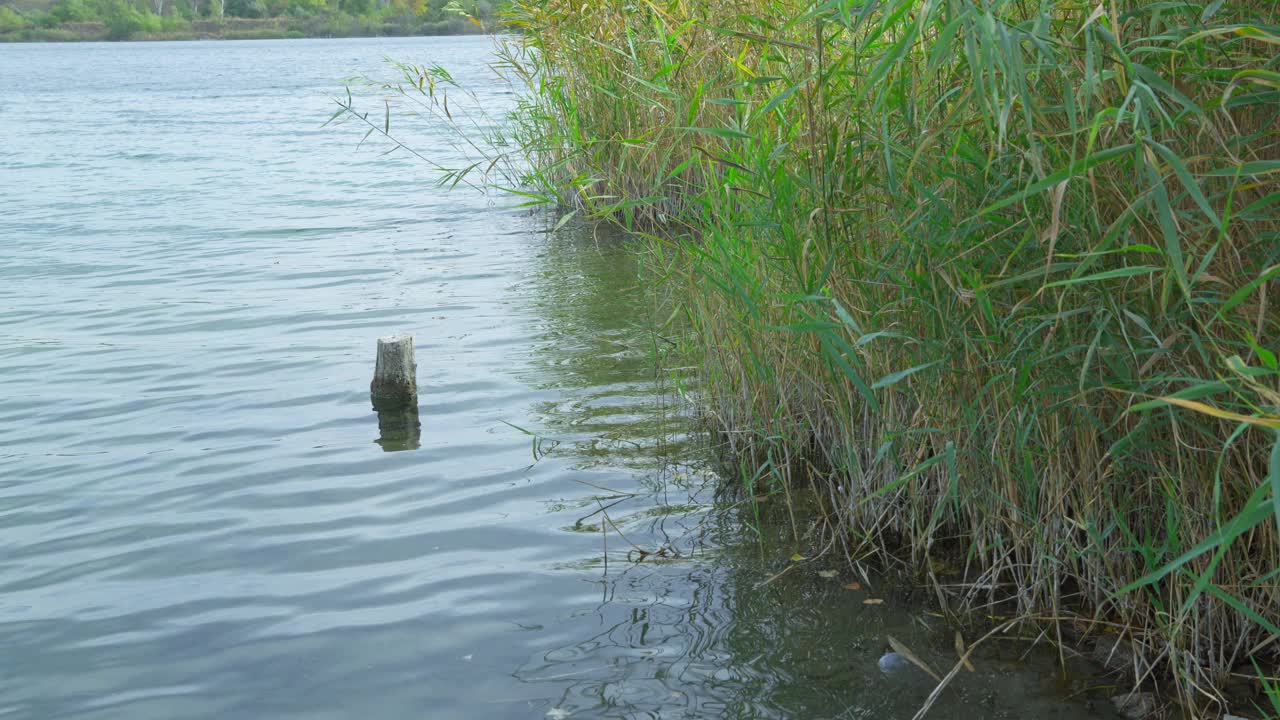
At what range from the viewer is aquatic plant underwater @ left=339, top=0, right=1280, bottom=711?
96.7 inches

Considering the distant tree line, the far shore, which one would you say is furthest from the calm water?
the far shore

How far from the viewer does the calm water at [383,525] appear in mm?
3234

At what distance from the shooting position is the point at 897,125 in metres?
3.46

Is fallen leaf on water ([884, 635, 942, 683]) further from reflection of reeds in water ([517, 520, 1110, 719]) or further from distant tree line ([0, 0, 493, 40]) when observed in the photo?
distant tree line ([0, 0, 493, 40])

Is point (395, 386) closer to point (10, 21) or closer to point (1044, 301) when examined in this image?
point (1044, 301)

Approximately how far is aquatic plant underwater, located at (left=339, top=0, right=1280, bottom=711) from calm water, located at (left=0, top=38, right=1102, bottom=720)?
405mm

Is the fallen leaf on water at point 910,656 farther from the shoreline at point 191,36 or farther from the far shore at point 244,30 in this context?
the shoreline at point 191,36

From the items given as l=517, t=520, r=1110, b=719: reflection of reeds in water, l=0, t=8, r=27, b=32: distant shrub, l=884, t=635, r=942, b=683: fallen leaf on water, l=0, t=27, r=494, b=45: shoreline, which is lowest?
l=517, t=520, r=1110, b=719: reflection of reeds in water

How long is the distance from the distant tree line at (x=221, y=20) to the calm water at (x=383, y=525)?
8031 centimetres

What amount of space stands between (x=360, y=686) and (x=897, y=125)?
255 centimetres

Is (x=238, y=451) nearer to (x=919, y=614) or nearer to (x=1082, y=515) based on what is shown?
(x=919, y=614)

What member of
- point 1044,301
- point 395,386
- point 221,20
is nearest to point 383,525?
point 395,386

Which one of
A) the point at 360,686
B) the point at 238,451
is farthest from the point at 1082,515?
the point at 238,451

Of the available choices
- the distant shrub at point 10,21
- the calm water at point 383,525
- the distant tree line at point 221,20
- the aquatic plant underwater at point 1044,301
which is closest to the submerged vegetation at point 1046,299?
the aquatic plant underwater at point 1044,301
